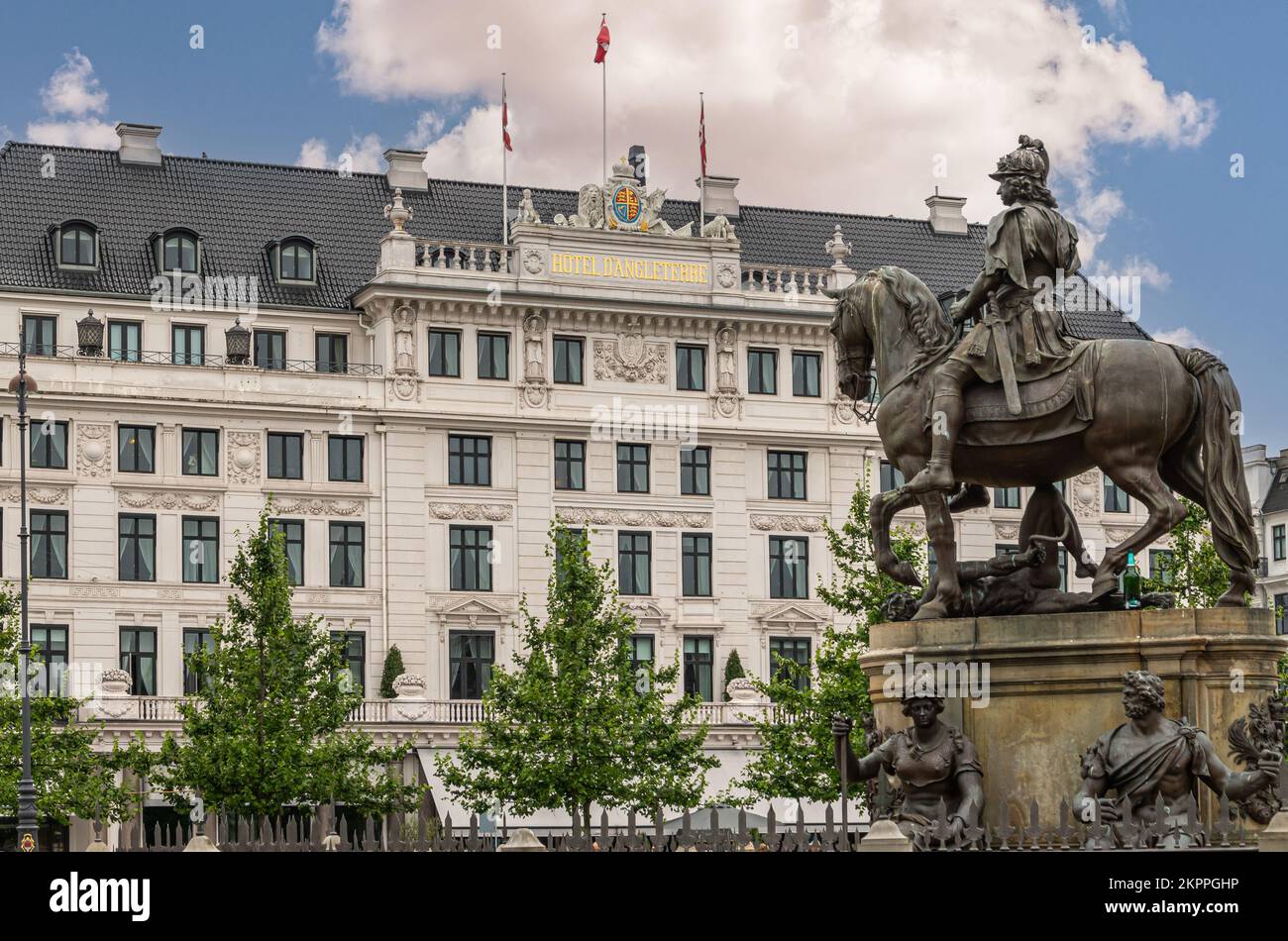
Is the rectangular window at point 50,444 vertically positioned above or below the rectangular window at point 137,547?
above

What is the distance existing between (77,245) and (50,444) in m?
6.28

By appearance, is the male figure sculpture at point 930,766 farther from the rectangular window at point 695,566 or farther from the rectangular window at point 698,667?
the rectangular window at point 695,566

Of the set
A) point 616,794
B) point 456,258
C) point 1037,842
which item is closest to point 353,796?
point 616,794

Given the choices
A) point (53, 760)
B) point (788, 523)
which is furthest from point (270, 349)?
point (53, 760)

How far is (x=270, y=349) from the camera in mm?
69625

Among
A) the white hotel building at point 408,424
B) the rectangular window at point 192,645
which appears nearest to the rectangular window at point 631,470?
the white hotel building at point 408,424

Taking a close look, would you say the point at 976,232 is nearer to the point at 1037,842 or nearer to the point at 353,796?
the point at 353,796

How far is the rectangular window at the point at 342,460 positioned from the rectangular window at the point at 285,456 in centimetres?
81

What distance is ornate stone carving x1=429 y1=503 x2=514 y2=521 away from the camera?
69375mm

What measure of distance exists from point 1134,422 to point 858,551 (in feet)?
120

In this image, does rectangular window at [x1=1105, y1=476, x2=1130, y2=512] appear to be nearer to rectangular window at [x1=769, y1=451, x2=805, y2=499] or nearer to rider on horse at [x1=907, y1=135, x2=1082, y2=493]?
rectangular window at [x1=769, y1=451, x2=805, y2=499]

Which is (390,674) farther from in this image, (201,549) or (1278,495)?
(1278,495)

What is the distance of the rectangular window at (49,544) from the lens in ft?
213

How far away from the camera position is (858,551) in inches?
2136
